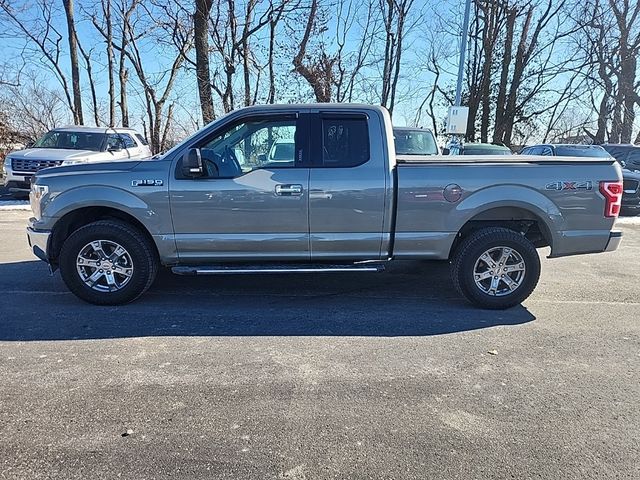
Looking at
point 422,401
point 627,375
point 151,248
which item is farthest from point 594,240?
point 151,248

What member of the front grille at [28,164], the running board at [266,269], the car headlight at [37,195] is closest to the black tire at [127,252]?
the running board at [266,269]

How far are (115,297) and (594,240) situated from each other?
16.1 ft

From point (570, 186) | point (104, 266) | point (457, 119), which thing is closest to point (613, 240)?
point (570, 186)

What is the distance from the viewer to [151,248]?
4.70m

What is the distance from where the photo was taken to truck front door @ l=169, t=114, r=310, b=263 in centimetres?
450

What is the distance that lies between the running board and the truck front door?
0.12 metres

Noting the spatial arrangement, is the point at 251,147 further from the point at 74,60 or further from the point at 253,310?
the point at 74,60

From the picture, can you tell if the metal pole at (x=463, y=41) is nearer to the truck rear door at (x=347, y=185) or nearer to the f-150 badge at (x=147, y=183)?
the truck rear door at (x=347, y=185)

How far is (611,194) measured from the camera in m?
4.54

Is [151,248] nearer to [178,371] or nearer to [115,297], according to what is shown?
[115,297]

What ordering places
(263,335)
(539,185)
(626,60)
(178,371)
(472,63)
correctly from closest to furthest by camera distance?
(178,371) < (263,335) < (539,185) < (626,60) < (472,63)

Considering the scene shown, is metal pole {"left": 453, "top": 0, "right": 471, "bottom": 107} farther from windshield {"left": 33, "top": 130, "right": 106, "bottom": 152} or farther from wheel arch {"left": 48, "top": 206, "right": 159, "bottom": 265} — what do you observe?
wheel arch {"left": 48, "top": 206, "right": 159, "bottom": 265}

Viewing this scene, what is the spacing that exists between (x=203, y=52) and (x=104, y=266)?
15678 mm

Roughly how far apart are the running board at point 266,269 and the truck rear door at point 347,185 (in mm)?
142
